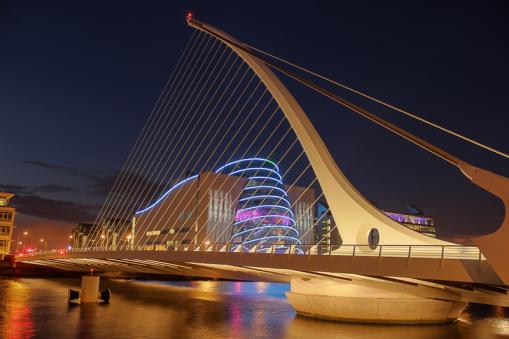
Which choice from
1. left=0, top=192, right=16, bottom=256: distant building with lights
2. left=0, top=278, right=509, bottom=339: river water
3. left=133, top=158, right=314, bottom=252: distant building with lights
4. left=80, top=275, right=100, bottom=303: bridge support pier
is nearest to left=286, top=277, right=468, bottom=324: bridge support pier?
left=0, top=278, right=509, bottom=339: river water

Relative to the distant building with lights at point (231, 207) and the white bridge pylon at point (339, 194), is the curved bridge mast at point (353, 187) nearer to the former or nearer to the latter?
the white bridge pylon at point (339, 194)

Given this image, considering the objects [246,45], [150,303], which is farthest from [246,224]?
[246,45]

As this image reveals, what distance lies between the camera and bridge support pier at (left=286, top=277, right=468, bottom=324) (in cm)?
2209

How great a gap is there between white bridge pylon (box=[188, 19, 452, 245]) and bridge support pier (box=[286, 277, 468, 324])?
226 centimetres

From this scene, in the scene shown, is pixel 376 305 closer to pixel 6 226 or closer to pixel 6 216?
pixel 6 226

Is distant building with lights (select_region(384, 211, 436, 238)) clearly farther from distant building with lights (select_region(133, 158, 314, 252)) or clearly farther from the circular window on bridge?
the circular window on bridge

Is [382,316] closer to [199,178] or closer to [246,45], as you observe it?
[246,45]

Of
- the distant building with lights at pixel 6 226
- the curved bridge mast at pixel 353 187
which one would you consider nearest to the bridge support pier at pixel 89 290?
the curved bridge mast at pixel 353 187

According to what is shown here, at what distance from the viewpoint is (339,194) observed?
22766mm

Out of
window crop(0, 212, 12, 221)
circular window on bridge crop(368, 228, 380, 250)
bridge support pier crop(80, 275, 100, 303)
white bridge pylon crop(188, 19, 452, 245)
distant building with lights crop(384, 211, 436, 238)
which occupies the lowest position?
bridge support pier crop(80, 275, 100, 303)

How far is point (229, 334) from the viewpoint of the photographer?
2009cm

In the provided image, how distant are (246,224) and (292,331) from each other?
156 feet

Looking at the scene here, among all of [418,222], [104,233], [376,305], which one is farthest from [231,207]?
[418,222]

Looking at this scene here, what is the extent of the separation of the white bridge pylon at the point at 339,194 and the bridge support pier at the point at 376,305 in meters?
2.26
